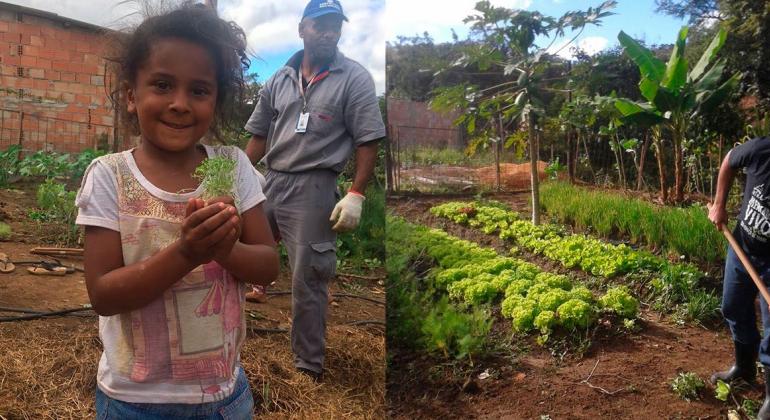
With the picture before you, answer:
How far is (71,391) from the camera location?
8.92ft

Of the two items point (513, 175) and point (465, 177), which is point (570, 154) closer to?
point (513, 175)

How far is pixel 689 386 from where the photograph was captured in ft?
6.31

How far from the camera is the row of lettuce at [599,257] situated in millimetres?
1973

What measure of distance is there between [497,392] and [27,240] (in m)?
2.22

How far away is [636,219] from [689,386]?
1.63 feet

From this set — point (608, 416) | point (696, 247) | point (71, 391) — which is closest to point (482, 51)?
point (696, 247)

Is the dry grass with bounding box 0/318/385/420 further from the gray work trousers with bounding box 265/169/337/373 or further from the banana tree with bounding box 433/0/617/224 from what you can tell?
the banana tree with bounding box 433/0/617/224

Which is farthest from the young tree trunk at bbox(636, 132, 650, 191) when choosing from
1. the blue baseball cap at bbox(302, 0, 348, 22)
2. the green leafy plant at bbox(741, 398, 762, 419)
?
the blue baseball cap at bbox(302, 0, 348, 22)

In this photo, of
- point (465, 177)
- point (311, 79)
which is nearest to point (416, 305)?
point (465, 177)

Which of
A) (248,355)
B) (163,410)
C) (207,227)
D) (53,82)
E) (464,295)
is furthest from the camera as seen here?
(53,82)

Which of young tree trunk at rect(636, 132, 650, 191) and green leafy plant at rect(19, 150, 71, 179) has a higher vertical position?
green leafy plant at rect(19, 150, 71, 179)

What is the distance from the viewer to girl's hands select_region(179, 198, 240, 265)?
1.23m

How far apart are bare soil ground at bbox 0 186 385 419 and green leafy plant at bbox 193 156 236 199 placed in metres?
1.44

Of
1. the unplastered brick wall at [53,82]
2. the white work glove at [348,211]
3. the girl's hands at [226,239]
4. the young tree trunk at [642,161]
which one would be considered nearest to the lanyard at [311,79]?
the white work glove at [348,211]
